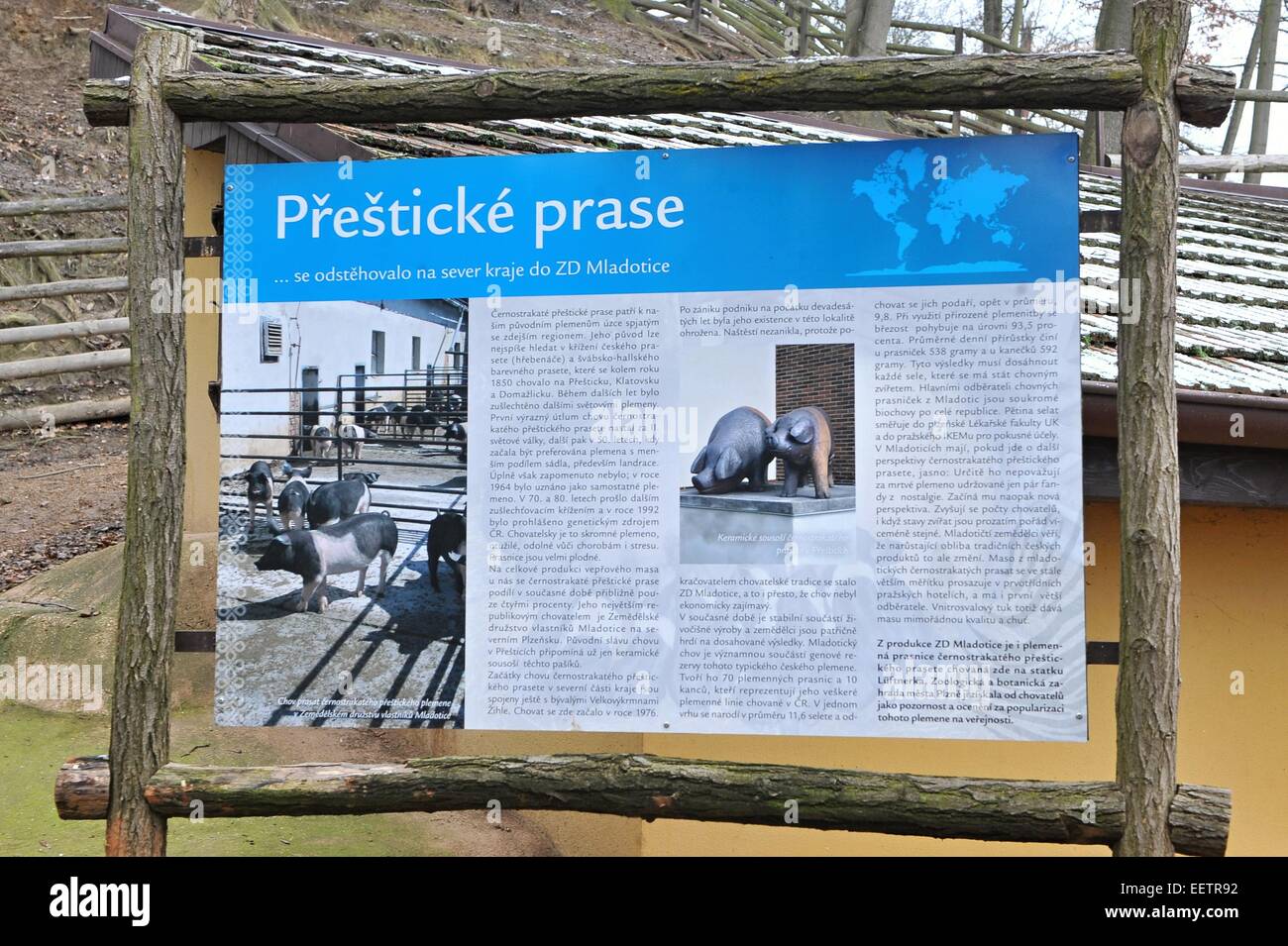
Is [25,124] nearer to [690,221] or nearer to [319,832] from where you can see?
[319,832]

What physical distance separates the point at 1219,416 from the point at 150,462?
2.89 meters

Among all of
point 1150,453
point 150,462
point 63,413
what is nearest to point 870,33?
point 63,413

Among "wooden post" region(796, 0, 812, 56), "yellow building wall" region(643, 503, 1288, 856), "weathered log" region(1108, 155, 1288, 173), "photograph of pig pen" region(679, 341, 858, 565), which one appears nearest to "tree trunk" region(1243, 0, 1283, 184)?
"wooden post" region(796, 0, 812, 56)

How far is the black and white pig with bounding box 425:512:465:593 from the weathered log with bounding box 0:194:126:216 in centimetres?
628

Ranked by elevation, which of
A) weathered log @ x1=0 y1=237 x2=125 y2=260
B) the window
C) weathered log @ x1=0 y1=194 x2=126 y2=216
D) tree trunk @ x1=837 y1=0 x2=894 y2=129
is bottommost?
the window

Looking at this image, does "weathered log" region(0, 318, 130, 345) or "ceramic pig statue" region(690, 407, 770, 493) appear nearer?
"ceramic pig statue" region(690, 407, 770, 493)

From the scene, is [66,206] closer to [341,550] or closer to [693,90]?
[341,550]

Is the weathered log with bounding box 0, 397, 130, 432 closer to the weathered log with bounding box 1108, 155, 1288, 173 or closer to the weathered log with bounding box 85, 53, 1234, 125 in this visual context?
the weathered log with bounding box 85, 53, 1234, 125

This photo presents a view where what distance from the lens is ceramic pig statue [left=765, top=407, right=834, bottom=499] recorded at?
259 centimetres

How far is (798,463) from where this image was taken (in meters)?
2.59

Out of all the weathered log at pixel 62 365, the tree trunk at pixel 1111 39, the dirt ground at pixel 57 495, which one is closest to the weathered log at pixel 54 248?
the weathered log at pixel 62 365

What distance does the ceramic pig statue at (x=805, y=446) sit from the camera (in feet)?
8.48

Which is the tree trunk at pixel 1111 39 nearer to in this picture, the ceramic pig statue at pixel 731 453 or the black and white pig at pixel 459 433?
the ceramic pig statue at pixel 731 453

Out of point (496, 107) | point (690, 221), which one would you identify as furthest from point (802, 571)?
point (496, 107)
